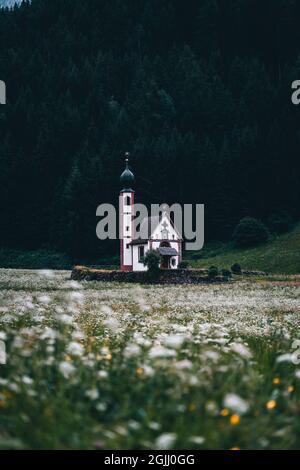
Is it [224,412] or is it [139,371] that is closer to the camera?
[224,412]

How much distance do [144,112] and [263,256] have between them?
54.5 m

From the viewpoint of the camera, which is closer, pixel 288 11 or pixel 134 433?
pixel 134 433

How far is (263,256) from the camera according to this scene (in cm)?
6116

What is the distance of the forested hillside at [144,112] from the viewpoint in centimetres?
8762

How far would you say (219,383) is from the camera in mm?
6152

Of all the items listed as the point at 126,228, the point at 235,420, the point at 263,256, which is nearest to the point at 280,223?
the point at 263,256

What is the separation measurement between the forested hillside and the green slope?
10.1 m

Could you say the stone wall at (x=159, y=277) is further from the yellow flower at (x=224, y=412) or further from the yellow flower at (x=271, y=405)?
the yellow flower at (x=224, y=412)

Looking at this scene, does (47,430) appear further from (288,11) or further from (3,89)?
(288,11)

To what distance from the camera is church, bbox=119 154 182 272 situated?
2591 inches

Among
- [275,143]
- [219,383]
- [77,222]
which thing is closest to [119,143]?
[77,222]

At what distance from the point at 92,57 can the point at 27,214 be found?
52.3m

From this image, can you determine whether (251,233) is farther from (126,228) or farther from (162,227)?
(126,228)
